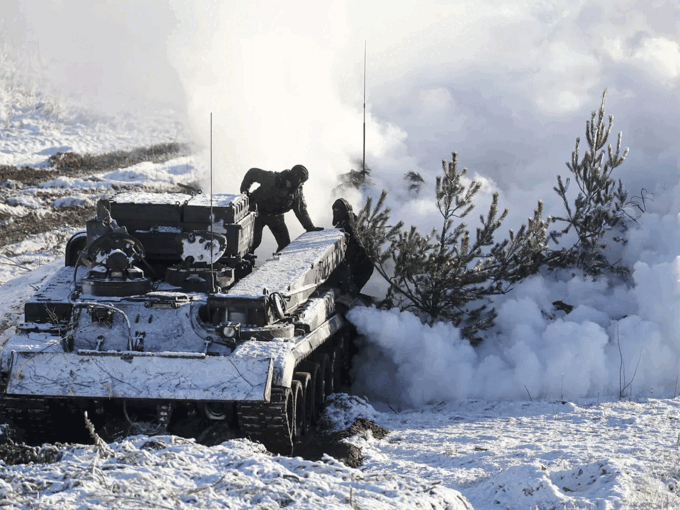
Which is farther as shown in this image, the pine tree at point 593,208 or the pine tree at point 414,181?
the pine tree at point 414,181

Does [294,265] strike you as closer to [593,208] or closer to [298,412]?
[298,412]

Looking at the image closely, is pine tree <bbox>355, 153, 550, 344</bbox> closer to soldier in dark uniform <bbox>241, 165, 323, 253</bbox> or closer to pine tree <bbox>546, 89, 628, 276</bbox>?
soldier in dark uniform <bbox>241, 165, 323, 253</bbox>

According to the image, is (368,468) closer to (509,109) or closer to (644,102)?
(644,102)

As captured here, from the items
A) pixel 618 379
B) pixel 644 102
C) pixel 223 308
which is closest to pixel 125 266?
pixel 223 308

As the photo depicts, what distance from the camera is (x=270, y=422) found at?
31.3ft

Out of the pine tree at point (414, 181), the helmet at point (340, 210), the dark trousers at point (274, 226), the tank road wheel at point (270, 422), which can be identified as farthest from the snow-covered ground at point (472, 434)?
the pine tree at point (414, 181)

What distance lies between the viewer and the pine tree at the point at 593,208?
15352mm

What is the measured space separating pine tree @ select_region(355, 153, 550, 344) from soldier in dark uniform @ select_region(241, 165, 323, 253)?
1.02 meters

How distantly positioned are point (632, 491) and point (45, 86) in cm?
3089

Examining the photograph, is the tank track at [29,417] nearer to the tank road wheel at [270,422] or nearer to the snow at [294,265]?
the tank road wheel at [270,422]

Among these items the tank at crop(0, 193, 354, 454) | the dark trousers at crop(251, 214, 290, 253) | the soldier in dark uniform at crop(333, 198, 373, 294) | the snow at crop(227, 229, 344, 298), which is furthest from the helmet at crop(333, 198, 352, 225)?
the tank at crop(0, 193, 354, 454)

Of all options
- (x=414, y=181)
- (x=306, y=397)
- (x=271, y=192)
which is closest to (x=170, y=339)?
(x=306, y=397)

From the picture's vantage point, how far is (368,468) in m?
9.36

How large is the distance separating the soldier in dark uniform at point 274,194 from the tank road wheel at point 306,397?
3.52 m
